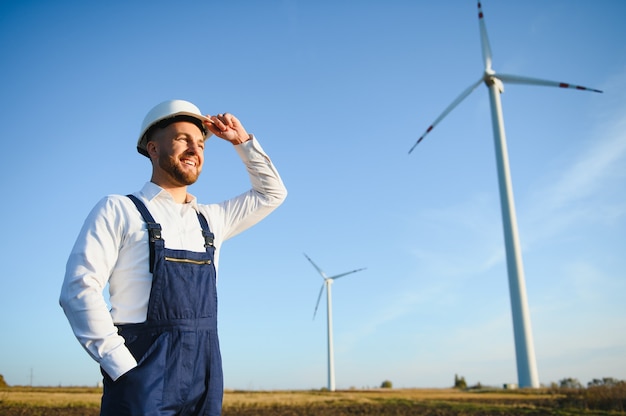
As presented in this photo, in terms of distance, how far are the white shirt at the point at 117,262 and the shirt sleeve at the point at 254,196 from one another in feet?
0.38

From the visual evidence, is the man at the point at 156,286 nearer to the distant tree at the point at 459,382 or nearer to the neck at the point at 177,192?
the neck at the point at 177,192

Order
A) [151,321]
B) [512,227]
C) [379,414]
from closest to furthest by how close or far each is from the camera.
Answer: [151,321] → [379,414] → [512,227]

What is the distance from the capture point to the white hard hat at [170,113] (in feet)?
13.7

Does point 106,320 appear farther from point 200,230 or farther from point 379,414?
point 379,414

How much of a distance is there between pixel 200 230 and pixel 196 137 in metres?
0.79

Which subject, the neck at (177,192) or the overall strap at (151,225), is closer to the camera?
the overall strap at (151,225)

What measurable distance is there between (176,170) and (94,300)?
126 cm

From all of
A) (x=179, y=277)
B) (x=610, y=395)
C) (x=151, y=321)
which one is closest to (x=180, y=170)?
(x=179, y=277)

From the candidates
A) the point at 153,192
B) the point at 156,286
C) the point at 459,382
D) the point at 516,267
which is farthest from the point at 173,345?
the point at 459,382

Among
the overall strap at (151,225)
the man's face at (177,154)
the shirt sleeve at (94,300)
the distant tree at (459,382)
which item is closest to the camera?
the shirt sleeve at (94,300)

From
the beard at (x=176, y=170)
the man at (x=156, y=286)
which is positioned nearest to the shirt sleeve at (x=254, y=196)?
the man at (x=156, y=286)

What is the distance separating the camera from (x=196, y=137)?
14.0 ft

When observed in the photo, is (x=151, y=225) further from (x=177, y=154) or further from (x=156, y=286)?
(x=177, y=154)

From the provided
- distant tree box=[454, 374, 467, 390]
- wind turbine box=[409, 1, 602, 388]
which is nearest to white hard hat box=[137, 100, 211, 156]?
wind turbine box=[409, 1, 602, 388]
